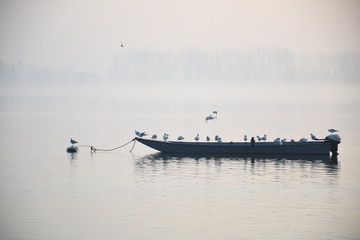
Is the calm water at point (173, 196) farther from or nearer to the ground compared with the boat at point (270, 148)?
nearer to the ground

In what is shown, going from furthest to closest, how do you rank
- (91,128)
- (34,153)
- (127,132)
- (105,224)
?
1. (91,128)
2. (127,132)
3. (34,153)
4. (105,224)

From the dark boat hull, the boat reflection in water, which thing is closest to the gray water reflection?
the boat reflection in water

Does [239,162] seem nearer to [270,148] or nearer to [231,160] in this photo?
[231,160]

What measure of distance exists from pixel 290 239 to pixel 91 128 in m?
77.3

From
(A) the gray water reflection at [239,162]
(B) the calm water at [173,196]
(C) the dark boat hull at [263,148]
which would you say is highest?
(C) the dark boat hull at [263,148]

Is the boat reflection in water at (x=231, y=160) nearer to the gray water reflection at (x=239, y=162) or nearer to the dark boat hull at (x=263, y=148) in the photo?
the gray water reflection at (x=239, y=162)

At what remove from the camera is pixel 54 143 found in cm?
7638

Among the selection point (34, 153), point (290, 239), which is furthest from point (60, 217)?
point (34, 153)

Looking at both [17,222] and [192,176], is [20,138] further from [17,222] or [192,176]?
[17,222]

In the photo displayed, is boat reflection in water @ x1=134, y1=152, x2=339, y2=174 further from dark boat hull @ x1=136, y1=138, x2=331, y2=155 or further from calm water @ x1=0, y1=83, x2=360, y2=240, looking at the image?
dark boat hull @ x1=136, y1=138, x2=331, y2=155

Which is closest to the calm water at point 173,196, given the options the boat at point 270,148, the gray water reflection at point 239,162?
the gray water reflection at point 239,162

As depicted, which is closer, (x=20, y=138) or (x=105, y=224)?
(x=105, y=224)

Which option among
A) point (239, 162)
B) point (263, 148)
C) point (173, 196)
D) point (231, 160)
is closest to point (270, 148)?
point (263, 148)

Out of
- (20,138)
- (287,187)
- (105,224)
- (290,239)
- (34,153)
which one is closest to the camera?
(290,239)
